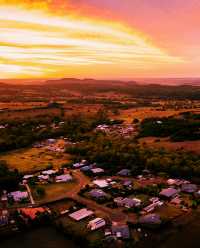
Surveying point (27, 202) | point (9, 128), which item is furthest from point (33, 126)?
point (27, 202)

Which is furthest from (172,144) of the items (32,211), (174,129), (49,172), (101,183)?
(32,211)

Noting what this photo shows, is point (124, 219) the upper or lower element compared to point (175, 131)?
lower

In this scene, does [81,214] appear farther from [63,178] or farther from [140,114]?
[140,114]

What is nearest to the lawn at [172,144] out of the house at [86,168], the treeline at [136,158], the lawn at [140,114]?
the treeline at [136,158]

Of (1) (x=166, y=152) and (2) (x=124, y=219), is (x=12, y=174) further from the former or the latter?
(1) (x=166, y=152)

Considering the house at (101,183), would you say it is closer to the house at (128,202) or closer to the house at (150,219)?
the house at (128,202)

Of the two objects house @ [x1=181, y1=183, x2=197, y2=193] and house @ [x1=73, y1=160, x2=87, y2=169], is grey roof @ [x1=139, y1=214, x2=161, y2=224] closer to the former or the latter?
house @ [x1=181, y1=183, x2=197, y2=193]
